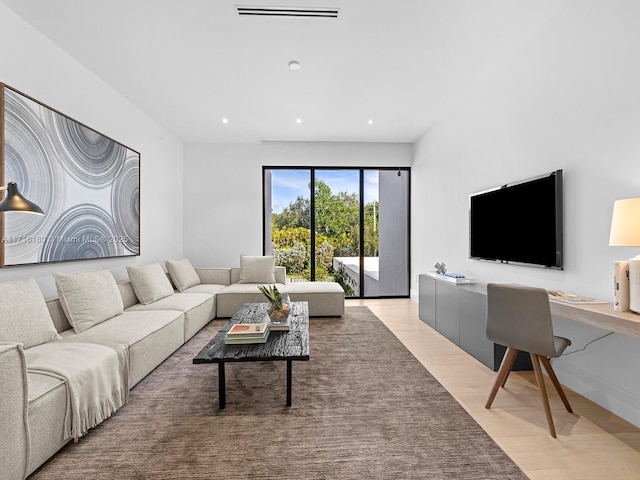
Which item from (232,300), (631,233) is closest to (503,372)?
(631,233)

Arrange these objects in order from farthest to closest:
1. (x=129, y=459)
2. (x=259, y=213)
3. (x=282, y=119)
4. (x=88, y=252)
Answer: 1. (x=259, y=213)
2. (x=282, y=119)
3. (x=88, y=252)
4. (x=129, y=459)

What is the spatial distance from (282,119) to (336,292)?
2.58 meters

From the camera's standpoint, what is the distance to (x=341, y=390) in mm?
2371

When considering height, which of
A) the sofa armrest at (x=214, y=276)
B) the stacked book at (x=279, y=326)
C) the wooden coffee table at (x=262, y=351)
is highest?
the sofa armrest at (x=214, y=276)

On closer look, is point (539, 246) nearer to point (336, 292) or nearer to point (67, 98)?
point (336, 292)

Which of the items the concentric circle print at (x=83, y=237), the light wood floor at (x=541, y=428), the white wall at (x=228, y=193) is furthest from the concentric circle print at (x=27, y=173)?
the light wood floor at (x=541, y=428)

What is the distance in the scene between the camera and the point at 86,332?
2.44m

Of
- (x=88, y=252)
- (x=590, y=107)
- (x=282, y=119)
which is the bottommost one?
(x=88, y=252)

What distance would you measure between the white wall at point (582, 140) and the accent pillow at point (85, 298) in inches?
144

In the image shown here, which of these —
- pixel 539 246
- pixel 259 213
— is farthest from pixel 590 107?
pixel 259 213

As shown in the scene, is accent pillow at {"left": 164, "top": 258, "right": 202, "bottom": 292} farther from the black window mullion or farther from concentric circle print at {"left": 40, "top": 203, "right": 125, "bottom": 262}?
the black window mullion

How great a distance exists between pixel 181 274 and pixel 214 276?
67cm

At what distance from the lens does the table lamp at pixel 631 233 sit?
169 centimetres

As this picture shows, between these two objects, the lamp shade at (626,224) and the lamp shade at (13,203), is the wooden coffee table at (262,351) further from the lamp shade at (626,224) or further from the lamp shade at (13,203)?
the lamp shade at (626,224)
